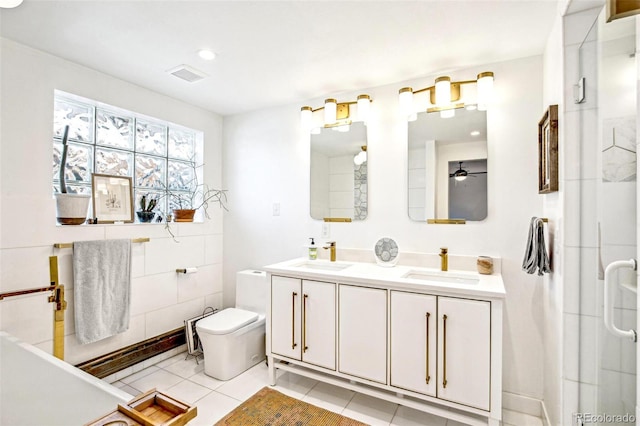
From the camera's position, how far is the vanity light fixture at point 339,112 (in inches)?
98.3

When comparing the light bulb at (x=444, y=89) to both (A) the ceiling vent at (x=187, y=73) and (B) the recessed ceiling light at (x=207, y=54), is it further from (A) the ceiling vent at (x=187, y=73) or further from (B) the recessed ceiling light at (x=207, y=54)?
(A) the ceiling vent at (x=187, y=73)

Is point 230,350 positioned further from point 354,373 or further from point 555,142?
point 555,142

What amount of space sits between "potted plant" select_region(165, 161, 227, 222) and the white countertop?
1.10 m

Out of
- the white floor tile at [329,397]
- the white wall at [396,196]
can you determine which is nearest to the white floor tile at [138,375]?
the white wall at [396,196]

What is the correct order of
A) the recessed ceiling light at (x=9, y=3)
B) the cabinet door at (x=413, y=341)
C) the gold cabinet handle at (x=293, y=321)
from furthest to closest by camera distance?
the gold cabinet handle at (x=293, y=321) < the cabinet door at (x=413, y=341) < the recessed ceiling light at (x=9, y=3)

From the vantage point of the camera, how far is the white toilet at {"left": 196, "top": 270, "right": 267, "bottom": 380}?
7.91 ft

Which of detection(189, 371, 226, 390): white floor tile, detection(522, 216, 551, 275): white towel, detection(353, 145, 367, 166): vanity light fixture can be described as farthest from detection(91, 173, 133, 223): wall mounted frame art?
detection(522, 216, 551, 275): white towel

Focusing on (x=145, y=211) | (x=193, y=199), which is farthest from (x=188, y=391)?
(x=193, y=199)

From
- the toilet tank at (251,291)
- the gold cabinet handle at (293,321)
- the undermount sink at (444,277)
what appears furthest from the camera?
the toilet tank at (251,291)

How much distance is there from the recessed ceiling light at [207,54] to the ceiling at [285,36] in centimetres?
4

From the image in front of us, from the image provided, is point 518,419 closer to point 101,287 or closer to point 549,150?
point 549,150

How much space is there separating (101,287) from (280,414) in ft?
5.00

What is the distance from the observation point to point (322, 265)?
2566 millimetres

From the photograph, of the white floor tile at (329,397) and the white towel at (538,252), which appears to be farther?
the white floor tile at (329,397)
